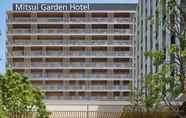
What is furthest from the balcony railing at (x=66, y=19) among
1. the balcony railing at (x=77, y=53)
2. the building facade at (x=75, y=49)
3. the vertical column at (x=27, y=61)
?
the balcony railing at (x=77, y=53)

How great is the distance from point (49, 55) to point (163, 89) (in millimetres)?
78459

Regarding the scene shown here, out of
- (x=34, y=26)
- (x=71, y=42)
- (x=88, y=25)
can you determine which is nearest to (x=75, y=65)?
(x=71, y=42)

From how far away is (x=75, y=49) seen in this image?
9819 centimetres

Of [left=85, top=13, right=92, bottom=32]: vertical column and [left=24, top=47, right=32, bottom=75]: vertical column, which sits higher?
[left=85, top=13, right=92, bottom=32]: vertical column

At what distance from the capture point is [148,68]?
204 feet

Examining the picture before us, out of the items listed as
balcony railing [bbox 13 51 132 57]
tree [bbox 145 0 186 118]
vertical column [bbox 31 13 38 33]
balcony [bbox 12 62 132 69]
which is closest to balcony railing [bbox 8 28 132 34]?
vertical column [bbox 31 13 38 33]

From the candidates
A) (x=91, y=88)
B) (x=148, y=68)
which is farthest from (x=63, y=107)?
(x=91, y=88)

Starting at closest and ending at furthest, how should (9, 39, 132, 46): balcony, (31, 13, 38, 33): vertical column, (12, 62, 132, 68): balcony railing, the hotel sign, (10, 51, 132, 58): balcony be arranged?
(12, 62, 132, 68): balcony railing < (10, 51, 132, 58): balcony < (9, 39, 132, 46): balcony < (31, 13, 38, 33): vertical column < the hotel sign

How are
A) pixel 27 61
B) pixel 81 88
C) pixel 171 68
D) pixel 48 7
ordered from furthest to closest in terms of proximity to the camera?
pixel 48 7 < pixel 27 61 < pixel 81 88 < pixel 171 68

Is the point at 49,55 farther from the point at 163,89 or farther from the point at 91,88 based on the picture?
the point at 163,89

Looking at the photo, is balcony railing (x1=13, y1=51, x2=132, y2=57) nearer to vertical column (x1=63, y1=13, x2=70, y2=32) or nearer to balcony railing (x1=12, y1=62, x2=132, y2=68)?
balcony railing (x1=12, y1=62, x2=132, y2=68)

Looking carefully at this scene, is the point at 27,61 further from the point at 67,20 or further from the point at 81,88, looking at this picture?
the point at 81,88

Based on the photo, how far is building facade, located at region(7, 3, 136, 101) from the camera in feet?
318

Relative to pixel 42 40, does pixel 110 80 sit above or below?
below
